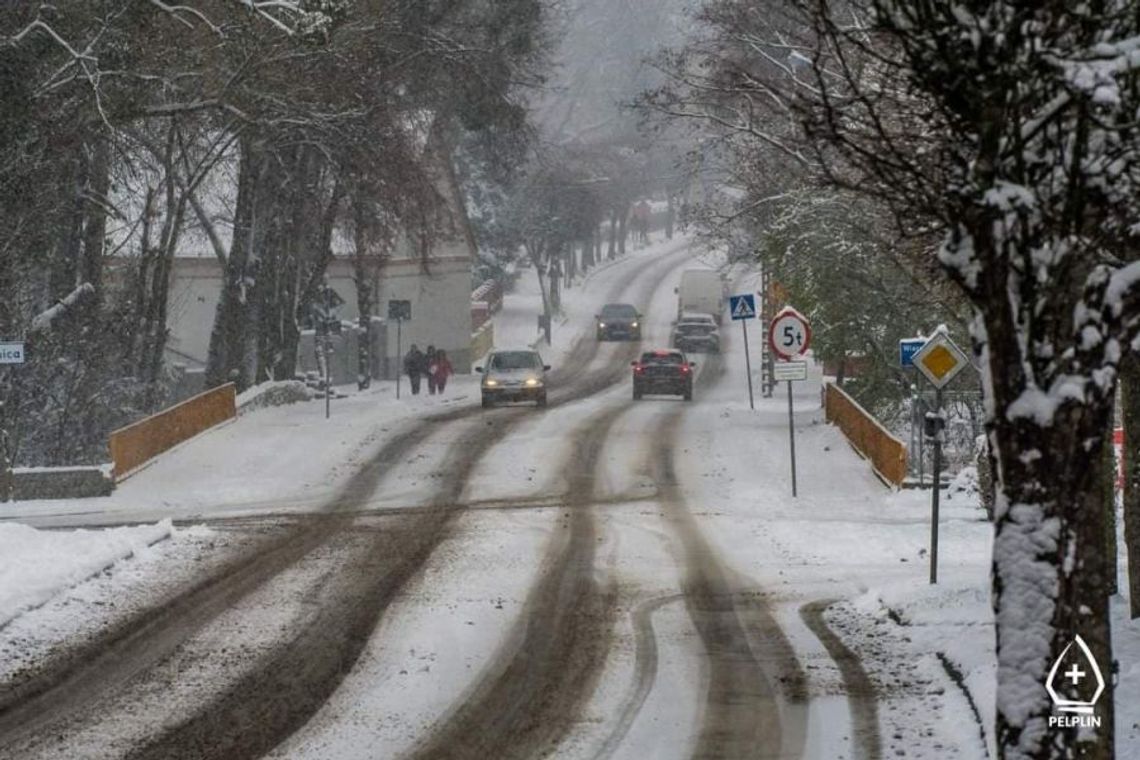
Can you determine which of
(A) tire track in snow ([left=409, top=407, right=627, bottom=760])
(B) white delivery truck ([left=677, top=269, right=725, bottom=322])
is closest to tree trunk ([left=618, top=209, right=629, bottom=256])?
(B) white delivery truck ([left=677, top=269, right=725, bottom=322])

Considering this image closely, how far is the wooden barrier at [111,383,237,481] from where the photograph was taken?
1164 inches

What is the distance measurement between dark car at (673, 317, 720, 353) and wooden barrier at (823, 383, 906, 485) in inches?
1463

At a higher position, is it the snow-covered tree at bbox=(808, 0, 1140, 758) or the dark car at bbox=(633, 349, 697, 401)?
the snow-covered tree at bbox=(808, 0, 1140, 758)

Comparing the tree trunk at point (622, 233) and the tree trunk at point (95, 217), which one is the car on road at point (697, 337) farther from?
the tree trunk at point (622, 233)

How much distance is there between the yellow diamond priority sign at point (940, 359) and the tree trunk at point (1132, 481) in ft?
15.1

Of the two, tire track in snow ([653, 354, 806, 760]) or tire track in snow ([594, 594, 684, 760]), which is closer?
tire track in snow ([653, 354, 806, 760])

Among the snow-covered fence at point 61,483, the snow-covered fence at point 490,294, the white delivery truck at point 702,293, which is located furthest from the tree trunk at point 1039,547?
the white delivery truck at point 702,293

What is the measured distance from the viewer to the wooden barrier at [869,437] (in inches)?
1085

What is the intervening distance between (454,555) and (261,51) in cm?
1420

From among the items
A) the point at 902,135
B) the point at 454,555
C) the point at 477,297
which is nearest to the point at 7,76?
the point at 454,555

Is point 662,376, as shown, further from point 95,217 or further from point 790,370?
point 790,370

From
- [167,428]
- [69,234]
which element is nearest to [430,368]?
[69,234]

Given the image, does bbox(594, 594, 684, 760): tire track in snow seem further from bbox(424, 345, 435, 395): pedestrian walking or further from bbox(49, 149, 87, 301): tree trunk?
bbox(424, 345, 435, 395): pedestrian walking

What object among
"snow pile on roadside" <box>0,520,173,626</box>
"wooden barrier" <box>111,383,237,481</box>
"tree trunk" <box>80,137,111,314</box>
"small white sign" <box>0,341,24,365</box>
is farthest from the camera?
"tree trunk" <box>80,137,111,314</box>
